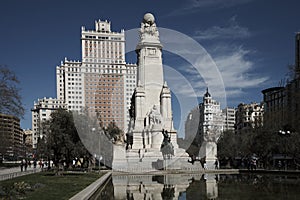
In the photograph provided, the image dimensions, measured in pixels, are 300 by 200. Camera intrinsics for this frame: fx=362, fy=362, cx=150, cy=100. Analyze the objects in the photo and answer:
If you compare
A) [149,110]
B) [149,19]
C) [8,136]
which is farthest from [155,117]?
[8,136]

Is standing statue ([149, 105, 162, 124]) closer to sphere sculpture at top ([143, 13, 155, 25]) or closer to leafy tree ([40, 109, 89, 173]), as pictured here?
sphere sculpture at top ([143, 13, 155, 25])

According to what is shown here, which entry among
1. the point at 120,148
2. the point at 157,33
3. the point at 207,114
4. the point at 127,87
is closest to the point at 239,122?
the point at 207,114

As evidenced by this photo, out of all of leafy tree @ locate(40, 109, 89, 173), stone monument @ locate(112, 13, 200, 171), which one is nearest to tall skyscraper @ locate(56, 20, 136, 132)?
stone monument @ locate(112, 13, 200, 171)

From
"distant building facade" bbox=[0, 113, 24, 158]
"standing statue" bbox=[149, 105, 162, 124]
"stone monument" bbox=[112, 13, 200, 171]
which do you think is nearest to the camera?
"distant building facade" bbox=[0, 113, 24, 158]

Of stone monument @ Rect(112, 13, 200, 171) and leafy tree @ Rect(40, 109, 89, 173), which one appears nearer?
leafy tree @ Rect(40, 109, 89, 173)

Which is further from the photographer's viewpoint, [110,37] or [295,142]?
[110,37]

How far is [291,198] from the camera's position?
17.2 meters

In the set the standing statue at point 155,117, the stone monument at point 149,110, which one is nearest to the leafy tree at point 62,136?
the stone monument at point 149,110

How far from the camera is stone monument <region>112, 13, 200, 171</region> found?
5678 cm

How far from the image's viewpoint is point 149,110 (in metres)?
63.8

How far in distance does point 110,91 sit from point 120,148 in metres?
88.1

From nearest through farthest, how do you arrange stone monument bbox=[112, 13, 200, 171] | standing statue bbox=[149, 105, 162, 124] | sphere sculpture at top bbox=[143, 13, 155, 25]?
1. stone monument bbox=[112, 13, 200, 171]
2. standing statue bbox=[149, 105, 162, 124]
3. sphere sculpture at top bbox=[143, 13, 155, 25]

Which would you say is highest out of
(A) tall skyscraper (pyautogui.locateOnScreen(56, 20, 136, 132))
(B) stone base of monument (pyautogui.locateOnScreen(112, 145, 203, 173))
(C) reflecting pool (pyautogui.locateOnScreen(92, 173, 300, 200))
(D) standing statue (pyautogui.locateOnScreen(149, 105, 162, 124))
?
(A) tall skyscraper (pyautogui.locateOnScreen(56, 20, 136, 132))

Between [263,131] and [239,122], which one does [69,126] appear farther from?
[239,122]
